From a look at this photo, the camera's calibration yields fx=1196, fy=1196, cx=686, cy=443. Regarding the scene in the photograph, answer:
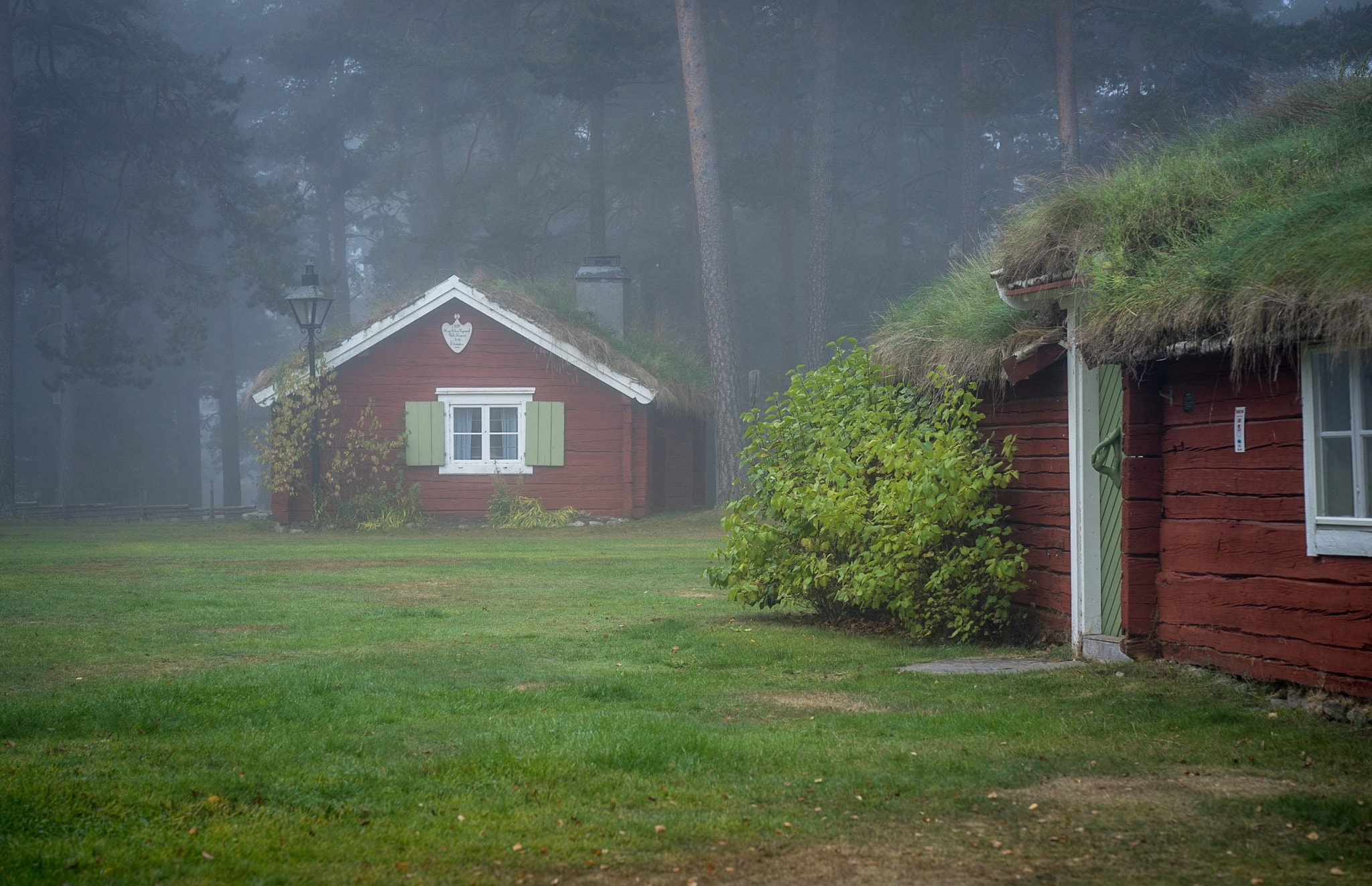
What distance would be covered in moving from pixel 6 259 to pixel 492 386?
42.5 feet

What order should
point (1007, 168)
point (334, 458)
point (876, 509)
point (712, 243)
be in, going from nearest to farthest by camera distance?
point (876, 509) < point (334, 458) < point (712, 243) < point (1007, 168)

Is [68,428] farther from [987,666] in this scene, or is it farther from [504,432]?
[987,666]

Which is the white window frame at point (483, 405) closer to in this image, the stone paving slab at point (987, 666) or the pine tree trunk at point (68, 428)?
the stone paving slab at point (987, 666)

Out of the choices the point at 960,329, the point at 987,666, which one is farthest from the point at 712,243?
the point at 987,666

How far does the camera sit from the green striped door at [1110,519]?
7.70 metres

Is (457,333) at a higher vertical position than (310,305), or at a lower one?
lower

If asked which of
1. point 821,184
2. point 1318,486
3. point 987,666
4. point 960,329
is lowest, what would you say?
point 987,666

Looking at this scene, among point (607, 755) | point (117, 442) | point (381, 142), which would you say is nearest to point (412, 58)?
point (381, 142)

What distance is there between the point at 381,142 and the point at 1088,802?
37455 millimetres

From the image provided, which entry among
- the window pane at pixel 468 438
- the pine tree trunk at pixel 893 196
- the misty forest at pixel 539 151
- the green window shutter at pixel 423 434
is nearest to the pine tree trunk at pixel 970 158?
the misty forest at pixel 539 151

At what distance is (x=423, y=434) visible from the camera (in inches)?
914

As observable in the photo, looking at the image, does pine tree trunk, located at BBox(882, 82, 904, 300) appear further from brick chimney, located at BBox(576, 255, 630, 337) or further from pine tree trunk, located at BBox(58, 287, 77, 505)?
pine tree trunk, located at BBox(58, 287, 77, 505)

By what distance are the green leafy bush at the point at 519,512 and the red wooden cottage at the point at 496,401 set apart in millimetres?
187

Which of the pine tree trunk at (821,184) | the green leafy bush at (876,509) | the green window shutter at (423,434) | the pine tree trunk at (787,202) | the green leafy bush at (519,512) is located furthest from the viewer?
the pine tree trunk at (787,202)
